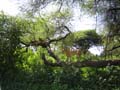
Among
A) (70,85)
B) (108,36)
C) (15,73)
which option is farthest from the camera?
(108,36)

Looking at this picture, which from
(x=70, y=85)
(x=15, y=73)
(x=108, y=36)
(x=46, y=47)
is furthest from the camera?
(x=46, y=47)

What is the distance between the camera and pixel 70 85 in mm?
13820

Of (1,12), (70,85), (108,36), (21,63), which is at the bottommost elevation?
(70,85)

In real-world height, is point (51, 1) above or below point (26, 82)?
above

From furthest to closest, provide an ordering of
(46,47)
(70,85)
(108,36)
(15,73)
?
(46,47) → (108,36) → (15,73) → (70,85)

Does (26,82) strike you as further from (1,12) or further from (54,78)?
(1,12)

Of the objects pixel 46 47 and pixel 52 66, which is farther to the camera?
pixel 46 47

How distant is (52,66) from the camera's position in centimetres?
1566

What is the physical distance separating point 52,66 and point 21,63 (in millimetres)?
1352

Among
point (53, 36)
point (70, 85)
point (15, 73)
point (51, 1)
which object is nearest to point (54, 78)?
point (70, 85)

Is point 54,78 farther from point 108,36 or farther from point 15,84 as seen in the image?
point 108,36

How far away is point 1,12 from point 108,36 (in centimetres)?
485

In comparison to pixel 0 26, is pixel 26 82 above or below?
below

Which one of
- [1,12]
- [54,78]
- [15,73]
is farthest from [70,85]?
[1,12]
